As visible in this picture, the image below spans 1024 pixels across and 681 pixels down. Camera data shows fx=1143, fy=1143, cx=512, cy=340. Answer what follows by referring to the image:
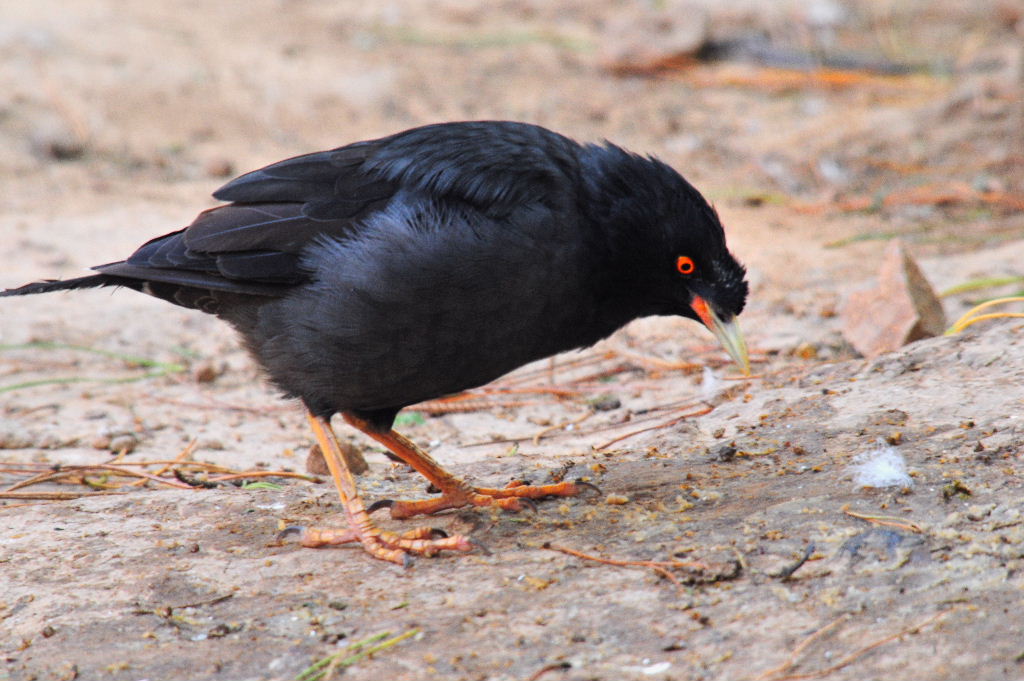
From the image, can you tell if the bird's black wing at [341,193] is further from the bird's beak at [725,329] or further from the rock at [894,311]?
the rock at [894,311]

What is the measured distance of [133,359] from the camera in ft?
21.2

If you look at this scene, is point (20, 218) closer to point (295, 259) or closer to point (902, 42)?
point (295, 259)

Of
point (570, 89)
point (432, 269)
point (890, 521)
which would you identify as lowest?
point (890, 521)

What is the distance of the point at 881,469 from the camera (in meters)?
3.87

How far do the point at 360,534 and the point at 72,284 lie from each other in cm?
153

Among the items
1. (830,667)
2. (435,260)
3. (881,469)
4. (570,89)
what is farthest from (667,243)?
(570,89)

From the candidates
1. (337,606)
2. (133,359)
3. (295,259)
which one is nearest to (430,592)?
(337,606)

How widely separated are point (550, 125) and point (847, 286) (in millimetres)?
3963

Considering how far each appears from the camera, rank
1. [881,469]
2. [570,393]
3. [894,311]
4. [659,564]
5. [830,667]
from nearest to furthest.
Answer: [830,667], [659,564], [881,469], [894,311], [570,393]

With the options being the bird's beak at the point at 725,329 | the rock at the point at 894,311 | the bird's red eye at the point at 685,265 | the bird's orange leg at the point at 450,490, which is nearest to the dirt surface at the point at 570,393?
the bird's orange leg at the point at 450,490

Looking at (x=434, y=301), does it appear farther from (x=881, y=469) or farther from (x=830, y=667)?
(x=830, y=667)

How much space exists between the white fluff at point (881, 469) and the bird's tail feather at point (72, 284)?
285 cm

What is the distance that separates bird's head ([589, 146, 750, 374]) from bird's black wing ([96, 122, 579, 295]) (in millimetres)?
217

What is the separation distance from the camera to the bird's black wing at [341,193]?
4.16 meters
